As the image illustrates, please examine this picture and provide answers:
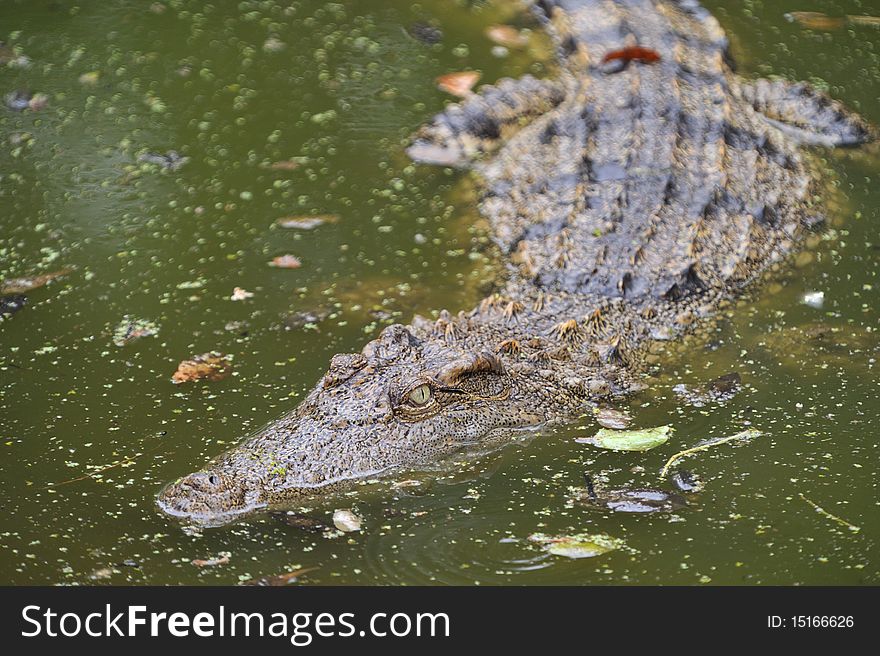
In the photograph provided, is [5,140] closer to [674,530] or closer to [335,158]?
[335,158]

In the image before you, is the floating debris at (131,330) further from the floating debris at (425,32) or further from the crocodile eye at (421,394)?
the floating debris at (425,32)

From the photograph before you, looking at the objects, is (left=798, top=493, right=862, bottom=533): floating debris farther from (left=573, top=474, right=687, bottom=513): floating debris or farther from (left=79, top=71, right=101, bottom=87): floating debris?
(left=79, top=71, right=101, bottom=87): floating debris

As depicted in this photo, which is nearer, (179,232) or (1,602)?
(1,602)

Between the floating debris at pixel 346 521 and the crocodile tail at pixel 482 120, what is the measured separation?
309cm

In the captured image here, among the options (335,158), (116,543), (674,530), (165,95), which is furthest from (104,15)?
(674,530)

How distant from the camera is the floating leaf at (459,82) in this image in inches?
278

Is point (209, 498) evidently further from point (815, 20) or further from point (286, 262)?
point (815, 20)

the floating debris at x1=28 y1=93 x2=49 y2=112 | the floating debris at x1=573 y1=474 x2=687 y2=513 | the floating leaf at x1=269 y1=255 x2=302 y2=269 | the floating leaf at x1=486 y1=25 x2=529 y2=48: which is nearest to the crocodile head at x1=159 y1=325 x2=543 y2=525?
the floating debris at x1=573 y1=474 x2=687 y2=513

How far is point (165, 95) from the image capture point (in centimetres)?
689

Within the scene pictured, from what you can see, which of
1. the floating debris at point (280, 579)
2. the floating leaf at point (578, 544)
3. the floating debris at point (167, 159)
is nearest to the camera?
the floating debris at point (280, 579)

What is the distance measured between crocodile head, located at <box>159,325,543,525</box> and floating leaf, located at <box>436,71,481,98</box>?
324cm

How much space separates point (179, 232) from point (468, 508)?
8.71 ft

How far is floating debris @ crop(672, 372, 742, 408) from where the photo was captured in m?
4.39

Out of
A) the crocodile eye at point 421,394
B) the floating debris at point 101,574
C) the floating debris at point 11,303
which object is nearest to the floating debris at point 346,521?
the crocodile eye at point 421,394
